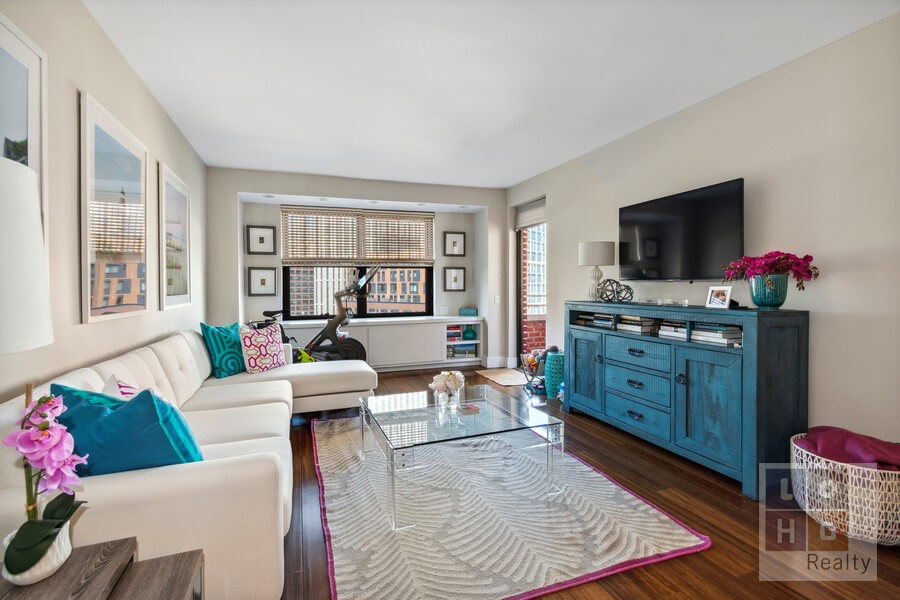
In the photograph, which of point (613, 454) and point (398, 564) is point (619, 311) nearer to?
point (613, 454)

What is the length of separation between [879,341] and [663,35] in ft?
6.53

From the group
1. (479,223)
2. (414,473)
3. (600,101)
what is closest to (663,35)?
(600,101)

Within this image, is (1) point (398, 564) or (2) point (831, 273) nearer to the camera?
(1) point (398, 564)

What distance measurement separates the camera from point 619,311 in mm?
3451

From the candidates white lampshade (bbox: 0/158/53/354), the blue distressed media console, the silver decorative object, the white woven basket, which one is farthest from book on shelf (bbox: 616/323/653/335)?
white lampshade (bbox: 0/158/53/354)

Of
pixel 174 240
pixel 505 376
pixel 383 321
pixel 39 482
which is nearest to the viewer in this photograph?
pixel 39 482

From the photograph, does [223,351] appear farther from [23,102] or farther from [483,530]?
[483,530]

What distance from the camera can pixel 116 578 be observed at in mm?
1022

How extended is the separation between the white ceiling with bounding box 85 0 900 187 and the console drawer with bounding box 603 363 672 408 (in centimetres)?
202

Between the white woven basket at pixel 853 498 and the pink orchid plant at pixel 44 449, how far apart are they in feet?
9.66

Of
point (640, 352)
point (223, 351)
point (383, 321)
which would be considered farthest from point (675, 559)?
point (383, 321)

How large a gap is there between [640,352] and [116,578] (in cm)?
312

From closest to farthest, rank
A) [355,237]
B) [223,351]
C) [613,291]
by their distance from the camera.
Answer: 1. [223,351]
2. [613,291]
3. [355,237]
